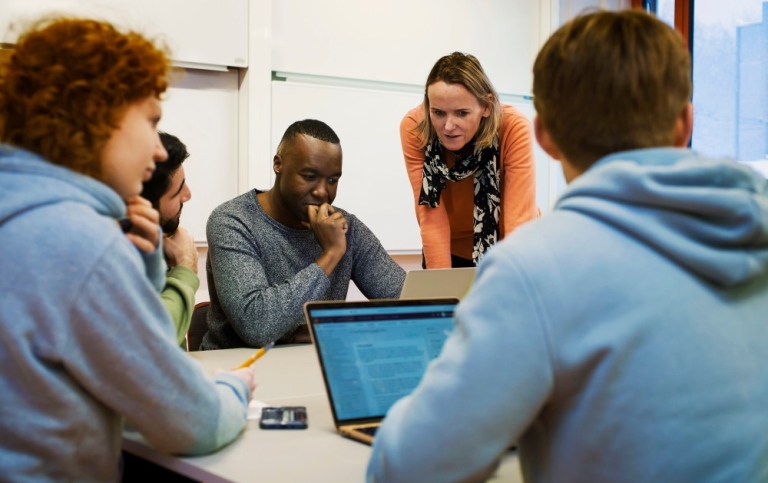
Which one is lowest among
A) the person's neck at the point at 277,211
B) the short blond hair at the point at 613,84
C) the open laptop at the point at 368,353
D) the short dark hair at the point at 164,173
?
the open laptop at the point at 368,353

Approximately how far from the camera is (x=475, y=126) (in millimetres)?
2621

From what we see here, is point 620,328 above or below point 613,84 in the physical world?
below

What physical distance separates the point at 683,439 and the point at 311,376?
106 centimetres

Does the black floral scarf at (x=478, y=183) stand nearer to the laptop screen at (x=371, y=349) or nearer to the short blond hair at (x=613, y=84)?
the laptop screen at (x=371, y=349)

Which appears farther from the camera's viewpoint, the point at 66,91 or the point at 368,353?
the point at 368,353

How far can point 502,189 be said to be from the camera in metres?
2.77

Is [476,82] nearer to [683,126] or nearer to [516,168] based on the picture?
[516,168]

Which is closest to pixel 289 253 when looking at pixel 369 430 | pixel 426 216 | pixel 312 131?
pixel 312 131

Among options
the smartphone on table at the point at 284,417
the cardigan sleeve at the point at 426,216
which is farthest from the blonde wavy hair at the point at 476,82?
the smartphone on table at the point at 284,417

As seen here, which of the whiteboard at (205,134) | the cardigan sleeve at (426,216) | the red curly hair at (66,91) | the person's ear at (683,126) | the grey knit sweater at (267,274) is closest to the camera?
the person's ear at (683,126)

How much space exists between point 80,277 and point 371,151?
308cm

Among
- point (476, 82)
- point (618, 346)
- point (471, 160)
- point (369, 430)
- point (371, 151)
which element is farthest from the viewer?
point (371, 151)

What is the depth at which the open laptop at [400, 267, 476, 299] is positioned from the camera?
5.96 ft

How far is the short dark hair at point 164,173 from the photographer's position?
72.8 inches
